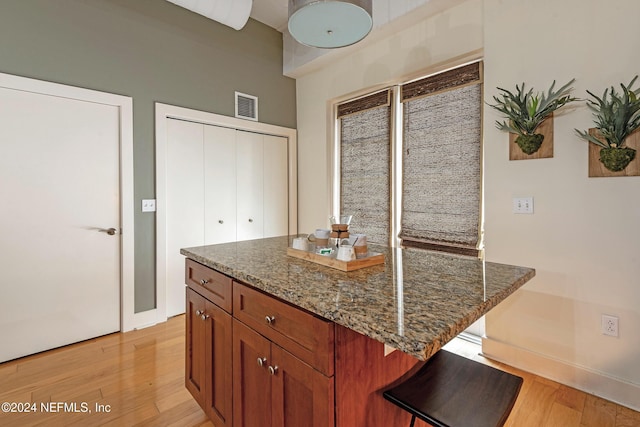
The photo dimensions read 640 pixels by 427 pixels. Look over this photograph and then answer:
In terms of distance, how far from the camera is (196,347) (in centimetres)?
166

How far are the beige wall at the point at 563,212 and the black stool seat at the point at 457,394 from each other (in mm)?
1315

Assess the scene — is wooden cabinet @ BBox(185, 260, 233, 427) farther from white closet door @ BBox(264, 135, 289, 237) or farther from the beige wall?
white closet door @ BBox(264, 135, 289, 237)

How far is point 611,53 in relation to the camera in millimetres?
1812

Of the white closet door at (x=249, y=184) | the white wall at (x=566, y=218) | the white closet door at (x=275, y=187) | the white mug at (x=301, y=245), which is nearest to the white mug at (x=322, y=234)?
the white mug at (x=301, y=245)

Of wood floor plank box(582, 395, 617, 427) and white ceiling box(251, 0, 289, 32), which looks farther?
white ceiling box(251, 0, 289, 32)

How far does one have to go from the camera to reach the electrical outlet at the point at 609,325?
1832 mm

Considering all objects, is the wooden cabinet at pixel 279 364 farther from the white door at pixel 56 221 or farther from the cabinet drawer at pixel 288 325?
the white door at pixel 56 221

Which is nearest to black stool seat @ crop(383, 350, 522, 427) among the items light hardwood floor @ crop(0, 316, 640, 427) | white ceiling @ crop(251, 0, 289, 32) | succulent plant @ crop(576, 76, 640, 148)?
light hardwood floor @ crop(0, 316, 640, 427)

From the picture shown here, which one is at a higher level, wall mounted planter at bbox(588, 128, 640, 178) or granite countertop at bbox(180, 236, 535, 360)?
wall mounted planter at bbox(588, 128, 640, 178)

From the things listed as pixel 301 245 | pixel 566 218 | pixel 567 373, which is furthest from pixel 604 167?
pixel 301 245

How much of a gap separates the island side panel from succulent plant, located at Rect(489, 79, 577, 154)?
1.72 m

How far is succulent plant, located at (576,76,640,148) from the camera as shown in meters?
1.67

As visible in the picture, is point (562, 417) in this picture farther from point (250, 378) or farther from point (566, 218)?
point (250, 378)

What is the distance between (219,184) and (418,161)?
2.04 m
